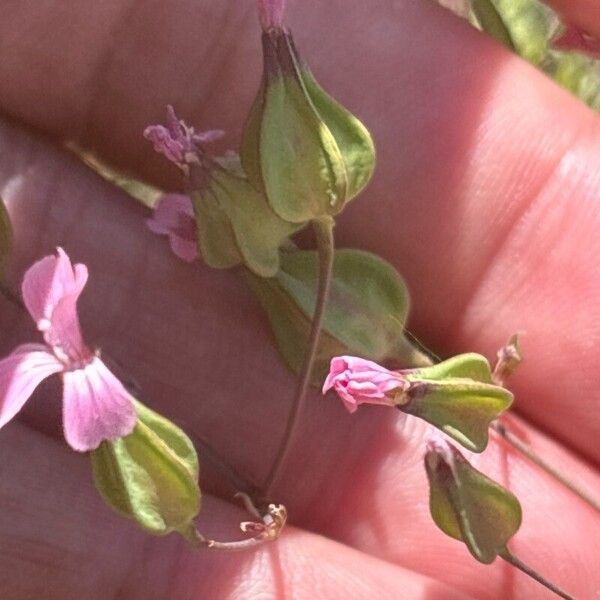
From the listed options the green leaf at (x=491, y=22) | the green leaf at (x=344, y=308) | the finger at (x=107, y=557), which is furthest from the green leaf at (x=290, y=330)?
the green leaf at (x=491, y=22)

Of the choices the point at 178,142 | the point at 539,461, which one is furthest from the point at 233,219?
the point at 539,461

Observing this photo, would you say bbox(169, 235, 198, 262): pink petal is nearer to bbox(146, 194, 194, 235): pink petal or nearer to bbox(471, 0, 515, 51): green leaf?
bbox(146, 194, 194, 235): pink petal

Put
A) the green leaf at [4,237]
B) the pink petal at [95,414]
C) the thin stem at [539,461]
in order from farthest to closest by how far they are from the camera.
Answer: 1. the thin stem at [539,461]
2. the green leaf at [4,237]
3. the pink petal at [95,414]

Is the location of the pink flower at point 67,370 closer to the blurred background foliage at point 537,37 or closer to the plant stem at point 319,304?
the plant stem at point 319,304

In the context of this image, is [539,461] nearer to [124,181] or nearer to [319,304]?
[319,304]

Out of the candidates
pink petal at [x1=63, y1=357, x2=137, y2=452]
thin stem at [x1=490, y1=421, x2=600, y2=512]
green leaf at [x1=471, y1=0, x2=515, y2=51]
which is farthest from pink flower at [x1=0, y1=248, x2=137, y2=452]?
green leaf at [x1=471, y1=0, x2=515, y2=51]
